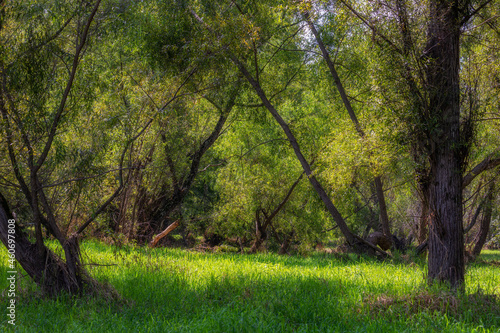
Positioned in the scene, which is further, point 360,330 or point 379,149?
point 379,149

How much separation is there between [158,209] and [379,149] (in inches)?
360

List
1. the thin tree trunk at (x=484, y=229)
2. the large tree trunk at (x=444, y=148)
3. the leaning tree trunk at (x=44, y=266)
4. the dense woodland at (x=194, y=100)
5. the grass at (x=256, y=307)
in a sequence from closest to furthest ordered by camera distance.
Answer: the grass at (x=256, y=307)
the leaning tree trunk at (x=44, y=266)
the dense woodland at (x=194, y=100)
the large tree trunk at (x=444, y=148)
the thin tree trunk at (x=484, y=229)

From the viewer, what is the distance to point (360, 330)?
4375mm

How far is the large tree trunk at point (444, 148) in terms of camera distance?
6430 mm

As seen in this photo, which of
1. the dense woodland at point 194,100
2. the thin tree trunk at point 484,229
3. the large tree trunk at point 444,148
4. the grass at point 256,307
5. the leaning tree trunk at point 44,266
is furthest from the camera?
the thin tree trunk at point 484,229

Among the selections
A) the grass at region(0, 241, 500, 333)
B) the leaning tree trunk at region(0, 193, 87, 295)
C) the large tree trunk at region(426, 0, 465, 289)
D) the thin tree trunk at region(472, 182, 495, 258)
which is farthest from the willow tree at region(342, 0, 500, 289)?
the thin tree trunk at region(472, 182, 495, 258)

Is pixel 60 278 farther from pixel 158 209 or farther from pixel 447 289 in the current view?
pixel 158 209

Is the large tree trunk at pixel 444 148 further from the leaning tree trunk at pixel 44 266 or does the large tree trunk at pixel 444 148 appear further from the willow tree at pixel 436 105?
the leaning tree trunk at pixel 44 266

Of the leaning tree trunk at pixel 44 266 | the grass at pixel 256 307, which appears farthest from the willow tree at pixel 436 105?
the leaning tree trunk at pixel 44 266

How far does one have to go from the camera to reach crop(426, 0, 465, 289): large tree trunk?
253 inches

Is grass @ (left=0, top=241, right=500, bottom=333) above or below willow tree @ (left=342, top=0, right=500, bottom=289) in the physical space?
below

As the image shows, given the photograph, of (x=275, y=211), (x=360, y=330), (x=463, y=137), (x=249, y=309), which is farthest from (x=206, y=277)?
(x=275, y=211)

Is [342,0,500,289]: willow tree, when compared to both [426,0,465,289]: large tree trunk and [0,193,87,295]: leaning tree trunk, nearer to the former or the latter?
[426,0,465,289]: large tree trunk

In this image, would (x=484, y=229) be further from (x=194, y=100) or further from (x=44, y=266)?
(x=44, y=266)
